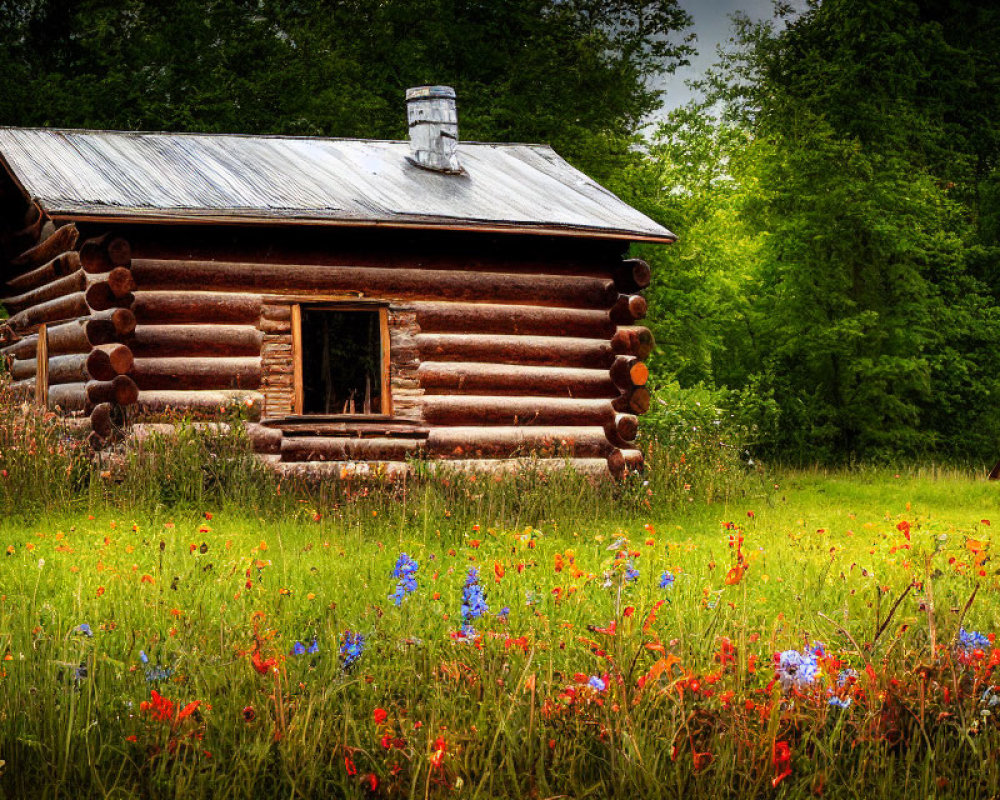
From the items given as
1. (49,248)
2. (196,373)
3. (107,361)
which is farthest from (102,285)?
(49,248)

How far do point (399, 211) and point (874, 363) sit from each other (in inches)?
516

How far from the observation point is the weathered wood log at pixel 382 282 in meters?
11.6

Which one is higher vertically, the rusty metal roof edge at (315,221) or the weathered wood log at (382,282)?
the rusty metal roof edge at (315,221)

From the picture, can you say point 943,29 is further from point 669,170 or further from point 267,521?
point 267,521

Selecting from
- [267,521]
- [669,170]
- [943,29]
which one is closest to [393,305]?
[267,521]

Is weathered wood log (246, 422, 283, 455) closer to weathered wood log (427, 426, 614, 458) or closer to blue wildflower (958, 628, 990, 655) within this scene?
weathered wood log (427, 426, 614, 458)

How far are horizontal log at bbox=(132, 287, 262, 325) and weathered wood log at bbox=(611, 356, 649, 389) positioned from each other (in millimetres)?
4063

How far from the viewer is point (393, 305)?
40.1 ft

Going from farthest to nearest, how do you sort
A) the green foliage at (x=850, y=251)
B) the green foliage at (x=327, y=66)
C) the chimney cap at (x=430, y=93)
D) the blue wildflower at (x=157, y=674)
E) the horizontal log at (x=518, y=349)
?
1. the green foliage at (x=327, y=66)
2. the green foliage at (x=850, y=251)
3. the chimney cap at (x=430, y=93)
4. the horizontal log at (x=518, y=349)
5. the blue wildflower at (x=157, y=674)

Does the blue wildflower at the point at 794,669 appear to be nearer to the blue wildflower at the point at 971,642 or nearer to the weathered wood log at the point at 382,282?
the blue wildflower at the point at 971,642

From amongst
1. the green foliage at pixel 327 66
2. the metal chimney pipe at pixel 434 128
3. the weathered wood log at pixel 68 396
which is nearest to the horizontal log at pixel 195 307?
the weathered wood log at pixel 68 396

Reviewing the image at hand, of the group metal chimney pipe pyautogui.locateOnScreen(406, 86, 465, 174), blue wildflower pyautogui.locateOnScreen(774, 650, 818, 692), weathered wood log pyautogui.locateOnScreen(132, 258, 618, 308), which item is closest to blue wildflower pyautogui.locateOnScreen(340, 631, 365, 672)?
blue wildflower pyautogui.locateOnScreen(774, 650, 818, 692)

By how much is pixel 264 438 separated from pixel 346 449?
0.86 m

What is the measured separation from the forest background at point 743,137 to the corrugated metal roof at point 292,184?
6.30 m
